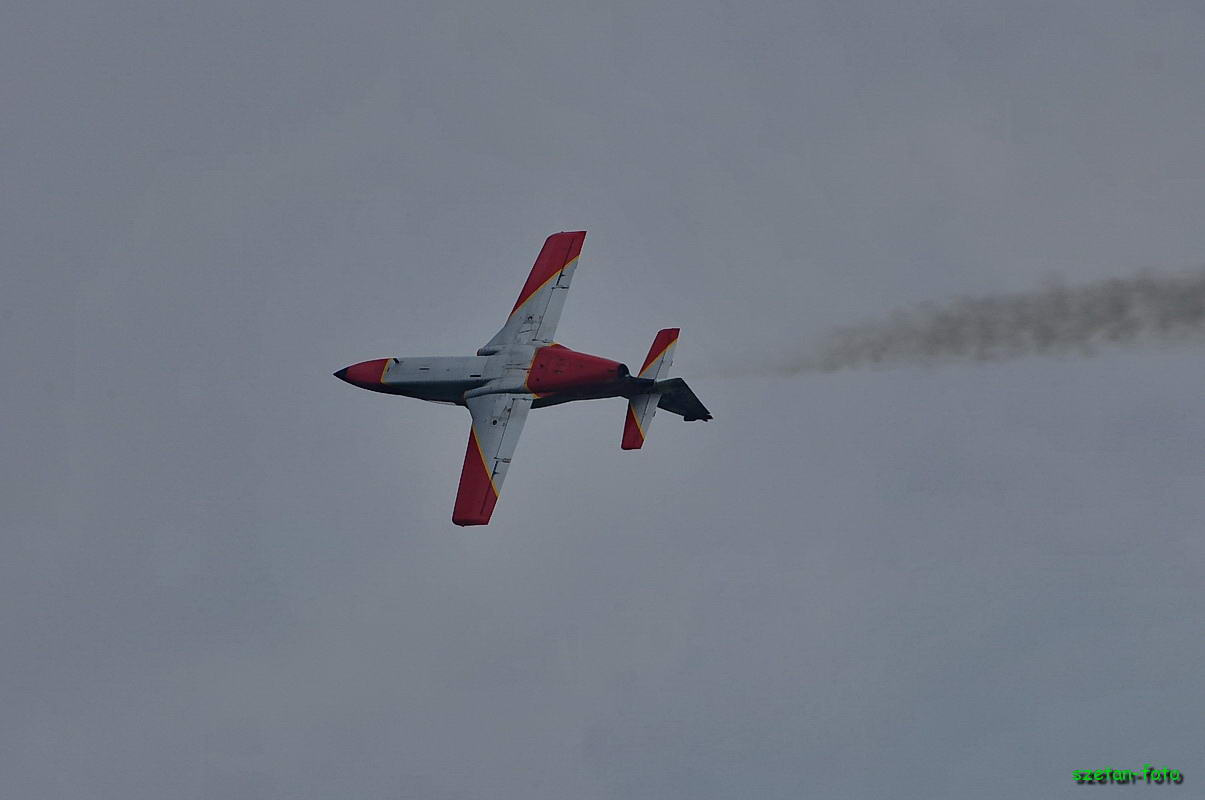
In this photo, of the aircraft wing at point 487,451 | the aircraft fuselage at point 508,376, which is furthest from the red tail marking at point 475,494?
the aircraft fuselage at point 508,376

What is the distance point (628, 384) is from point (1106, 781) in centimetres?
2122

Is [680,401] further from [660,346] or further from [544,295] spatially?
[544,295]

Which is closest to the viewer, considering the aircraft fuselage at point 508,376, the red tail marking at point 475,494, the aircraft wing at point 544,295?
the red tail marking at point 475,494

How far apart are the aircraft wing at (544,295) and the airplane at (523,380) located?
0.13 ft

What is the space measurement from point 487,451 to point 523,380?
3.44 meters

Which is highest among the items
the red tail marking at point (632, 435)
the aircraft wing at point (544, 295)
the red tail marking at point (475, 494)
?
the aircraft wing at point (544, 295)

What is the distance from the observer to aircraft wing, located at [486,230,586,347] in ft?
240

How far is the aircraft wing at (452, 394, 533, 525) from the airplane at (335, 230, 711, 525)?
0.12ft

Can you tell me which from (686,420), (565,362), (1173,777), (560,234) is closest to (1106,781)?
(1173,777)

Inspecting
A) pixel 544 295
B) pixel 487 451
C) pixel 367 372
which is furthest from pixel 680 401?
pixel 367 372

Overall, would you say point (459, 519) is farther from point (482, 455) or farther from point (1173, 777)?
point (1173, 777)

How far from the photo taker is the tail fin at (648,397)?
223ft

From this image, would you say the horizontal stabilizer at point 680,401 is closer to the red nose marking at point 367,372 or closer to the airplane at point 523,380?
the airplane at point 523,380

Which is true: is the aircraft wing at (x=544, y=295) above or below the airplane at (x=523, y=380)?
above
